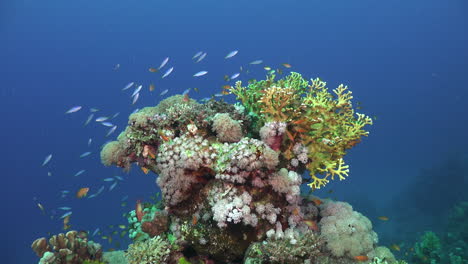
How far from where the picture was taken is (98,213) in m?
81.4

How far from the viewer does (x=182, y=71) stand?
154125mm

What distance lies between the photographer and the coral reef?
7.90m

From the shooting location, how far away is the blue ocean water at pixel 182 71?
83.4m

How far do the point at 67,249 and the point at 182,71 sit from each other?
498 feet

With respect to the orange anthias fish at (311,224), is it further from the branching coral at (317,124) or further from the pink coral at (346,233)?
the branching coral at (317,124)

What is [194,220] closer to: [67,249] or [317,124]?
[317,124]

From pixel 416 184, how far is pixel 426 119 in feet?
282

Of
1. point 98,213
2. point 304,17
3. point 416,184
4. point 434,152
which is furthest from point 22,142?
point 304,17

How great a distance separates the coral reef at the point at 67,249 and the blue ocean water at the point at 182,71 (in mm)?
49341

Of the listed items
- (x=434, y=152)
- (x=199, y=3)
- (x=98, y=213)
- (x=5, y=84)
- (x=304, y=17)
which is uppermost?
(x=199, y=3)

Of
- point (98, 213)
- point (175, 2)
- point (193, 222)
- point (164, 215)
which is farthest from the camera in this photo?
point (175, 2)

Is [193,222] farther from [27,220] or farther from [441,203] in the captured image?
[27,220]

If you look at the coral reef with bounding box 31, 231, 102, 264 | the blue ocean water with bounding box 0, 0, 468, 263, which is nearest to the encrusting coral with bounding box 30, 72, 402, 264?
the coral reef with bounding box 31, 231, 102, 264

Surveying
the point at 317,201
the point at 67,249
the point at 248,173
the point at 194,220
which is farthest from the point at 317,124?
the point at 67,249
